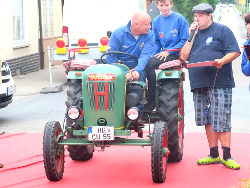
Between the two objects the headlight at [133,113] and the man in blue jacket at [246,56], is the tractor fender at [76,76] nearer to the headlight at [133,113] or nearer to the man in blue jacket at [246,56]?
the headlight at [133,113]

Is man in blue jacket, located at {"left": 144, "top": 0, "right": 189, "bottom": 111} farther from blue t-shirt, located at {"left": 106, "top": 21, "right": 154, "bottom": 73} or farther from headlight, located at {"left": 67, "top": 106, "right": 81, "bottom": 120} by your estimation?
headlight, located at {"left": 67, "top": 106, "right": 81, "bottom": 120}

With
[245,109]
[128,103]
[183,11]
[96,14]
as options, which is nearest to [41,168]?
[128,103]

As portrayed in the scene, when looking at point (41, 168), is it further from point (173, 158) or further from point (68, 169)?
point (173, 158)

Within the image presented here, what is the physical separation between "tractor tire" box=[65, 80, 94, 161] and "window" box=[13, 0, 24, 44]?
599 inches

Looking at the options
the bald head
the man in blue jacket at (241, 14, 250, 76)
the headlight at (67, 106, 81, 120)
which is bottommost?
the headlight at (67, 106, 81, 120)

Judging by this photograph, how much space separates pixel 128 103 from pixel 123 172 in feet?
2.90

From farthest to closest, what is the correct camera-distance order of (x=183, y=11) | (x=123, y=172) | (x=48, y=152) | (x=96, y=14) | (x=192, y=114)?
(x=183, y=11) < (x=96, y=14) < (x=192, y=114) < (x=123, y=172) < (x=48, y=152)

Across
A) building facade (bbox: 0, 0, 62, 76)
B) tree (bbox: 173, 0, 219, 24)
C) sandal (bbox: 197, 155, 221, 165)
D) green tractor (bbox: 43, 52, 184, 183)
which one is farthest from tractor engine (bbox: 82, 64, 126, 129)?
tree (bbox: 173, 0, 219, 24)

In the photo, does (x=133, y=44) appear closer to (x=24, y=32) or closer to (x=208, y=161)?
(x=208, y=161)

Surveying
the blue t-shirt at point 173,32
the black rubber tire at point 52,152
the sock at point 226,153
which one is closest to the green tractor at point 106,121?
the black rubber tire at point 52,152

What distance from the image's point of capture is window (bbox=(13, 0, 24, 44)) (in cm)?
2280

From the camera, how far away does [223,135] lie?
24.8 ft

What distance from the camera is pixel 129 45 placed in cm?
774

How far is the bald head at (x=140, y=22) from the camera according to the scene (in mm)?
7500
